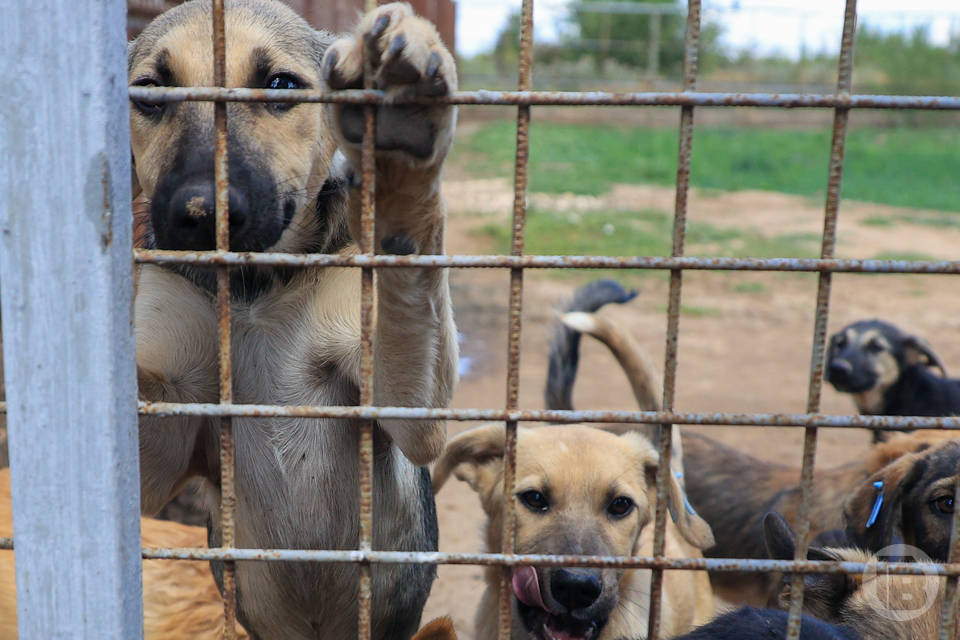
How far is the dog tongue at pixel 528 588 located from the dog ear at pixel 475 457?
0.41 meters

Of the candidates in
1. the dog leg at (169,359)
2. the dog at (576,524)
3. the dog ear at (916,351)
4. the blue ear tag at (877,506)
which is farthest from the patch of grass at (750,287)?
the dog leg at (169,359)

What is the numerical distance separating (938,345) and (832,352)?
2.80 meters

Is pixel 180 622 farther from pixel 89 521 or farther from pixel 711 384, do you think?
pixel 711 384

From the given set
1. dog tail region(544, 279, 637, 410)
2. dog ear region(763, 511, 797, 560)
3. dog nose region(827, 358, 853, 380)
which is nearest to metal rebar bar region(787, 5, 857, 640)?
dog ear region(763, 511, 797, 560)

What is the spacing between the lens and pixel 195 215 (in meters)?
1.75

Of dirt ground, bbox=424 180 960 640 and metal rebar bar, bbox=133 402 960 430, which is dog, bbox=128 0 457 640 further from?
dirt ground, bbox=424 180 960 640

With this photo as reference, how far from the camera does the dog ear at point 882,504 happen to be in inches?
112

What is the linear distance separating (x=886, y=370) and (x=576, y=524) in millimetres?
3553

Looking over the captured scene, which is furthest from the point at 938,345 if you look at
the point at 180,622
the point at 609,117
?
the point at 609,117

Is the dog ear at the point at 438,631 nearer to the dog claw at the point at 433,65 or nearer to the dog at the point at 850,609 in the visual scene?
the dog at the point at 850,609

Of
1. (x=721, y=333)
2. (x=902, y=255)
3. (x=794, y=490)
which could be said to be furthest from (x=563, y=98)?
(x=902, y=255)

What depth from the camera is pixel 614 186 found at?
16.8 metres

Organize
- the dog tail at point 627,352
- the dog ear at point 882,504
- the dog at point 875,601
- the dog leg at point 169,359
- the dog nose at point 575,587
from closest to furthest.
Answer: the dog at point 875,601 → the dog leg at point 169,359 → the dog nose at point 575,587 → the dog ear at point 882,504 → the dog tail at point 627,352

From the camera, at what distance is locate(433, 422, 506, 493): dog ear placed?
3084mm
